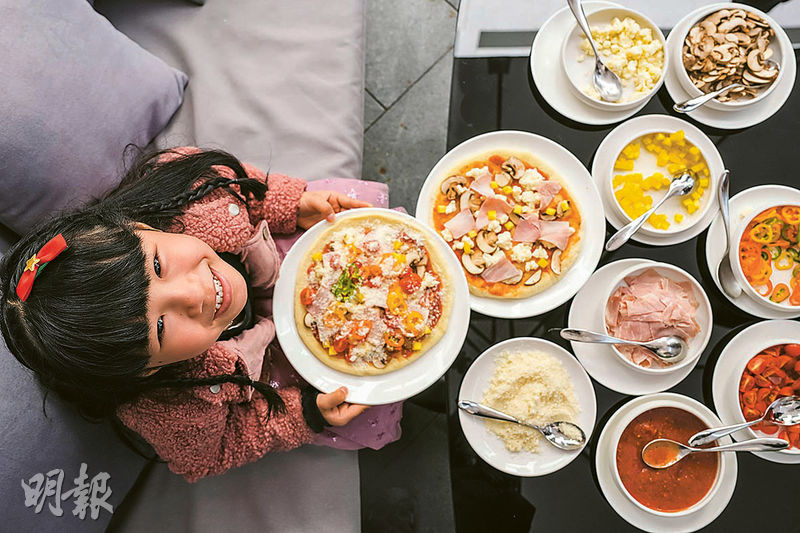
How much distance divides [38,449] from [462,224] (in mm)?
1116

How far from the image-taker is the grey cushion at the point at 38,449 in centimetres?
116

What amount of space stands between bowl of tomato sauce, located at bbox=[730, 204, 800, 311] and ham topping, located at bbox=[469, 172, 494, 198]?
605mm

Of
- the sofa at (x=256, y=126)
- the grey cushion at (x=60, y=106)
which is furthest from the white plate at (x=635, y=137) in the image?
the grey cushion at (x=60, y=106)

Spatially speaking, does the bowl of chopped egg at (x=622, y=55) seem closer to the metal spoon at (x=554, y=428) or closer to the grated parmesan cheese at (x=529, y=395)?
the grated parmesan cheese at (x=529, y=395)

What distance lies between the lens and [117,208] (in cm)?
123

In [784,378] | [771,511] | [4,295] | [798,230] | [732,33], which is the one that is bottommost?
[771,511]

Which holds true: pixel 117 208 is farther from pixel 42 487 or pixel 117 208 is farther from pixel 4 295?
pixel 42 487

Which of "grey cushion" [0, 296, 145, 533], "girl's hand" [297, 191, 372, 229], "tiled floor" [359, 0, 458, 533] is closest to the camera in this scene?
"grey cushion" [0, 296, 145, 533]

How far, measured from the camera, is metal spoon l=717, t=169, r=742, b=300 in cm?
134

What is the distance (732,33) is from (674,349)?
0.81 metres

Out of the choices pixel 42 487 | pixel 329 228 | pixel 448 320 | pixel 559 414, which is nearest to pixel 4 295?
pixel 42 487

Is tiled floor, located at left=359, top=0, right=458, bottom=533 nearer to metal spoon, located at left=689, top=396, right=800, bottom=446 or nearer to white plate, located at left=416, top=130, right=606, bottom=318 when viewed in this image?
white plate, located at left=416, top=130, right=606, bottom=318

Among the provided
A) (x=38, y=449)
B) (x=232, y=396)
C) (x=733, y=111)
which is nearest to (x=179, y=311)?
(x=232, y=396)

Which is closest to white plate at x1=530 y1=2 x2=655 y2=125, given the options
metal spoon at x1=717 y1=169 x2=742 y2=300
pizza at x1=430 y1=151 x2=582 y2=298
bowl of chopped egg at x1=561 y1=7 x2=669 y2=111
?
bowl of chopped egg at x1=561 y1=7 x2=669 y2=111
